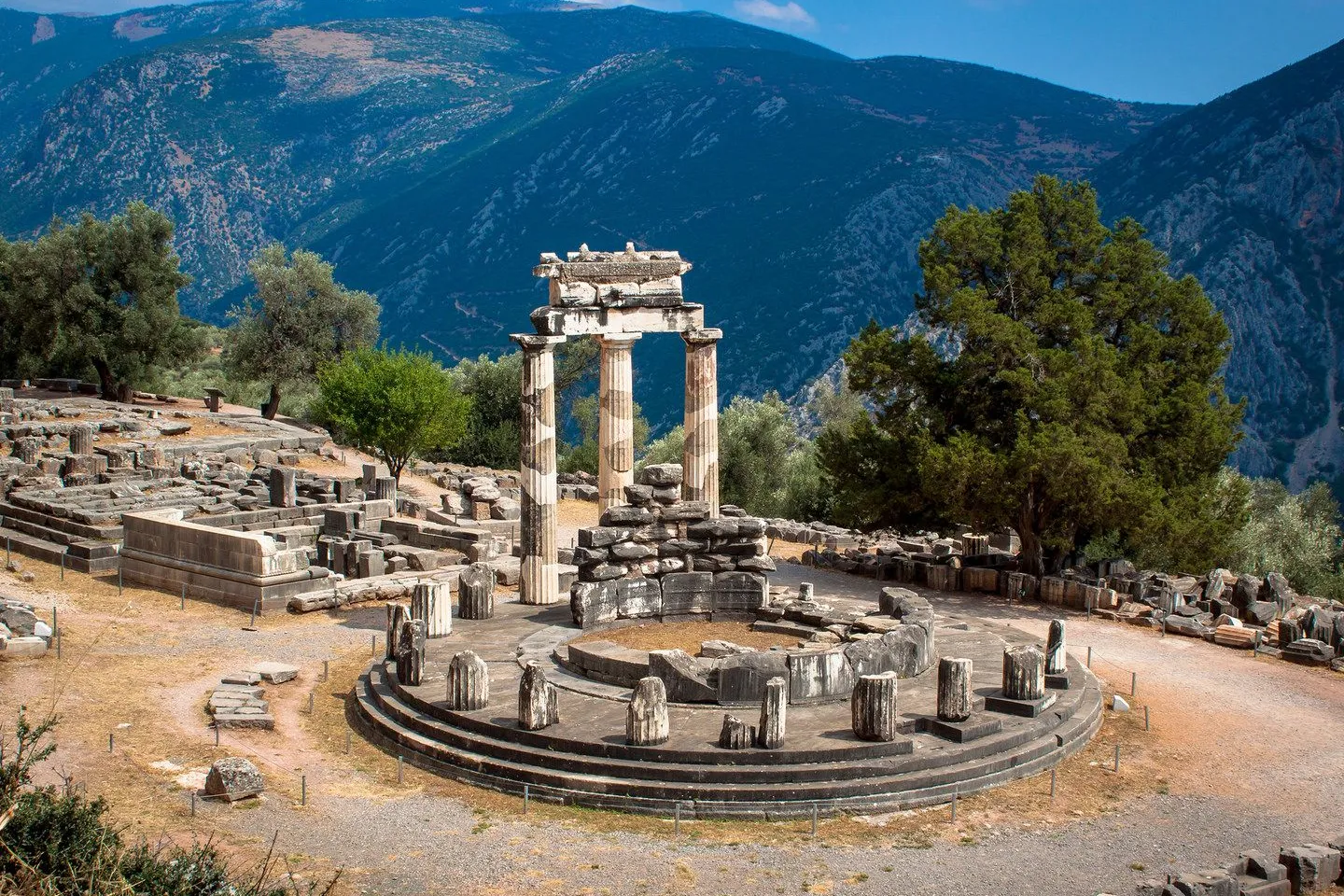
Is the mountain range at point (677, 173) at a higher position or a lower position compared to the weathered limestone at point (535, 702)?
higher

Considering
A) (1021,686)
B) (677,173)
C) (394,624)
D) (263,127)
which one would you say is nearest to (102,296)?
(394,624)

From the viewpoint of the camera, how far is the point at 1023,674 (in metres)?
18.8

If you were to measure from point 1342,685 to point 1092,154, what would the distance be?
101192 millimetres

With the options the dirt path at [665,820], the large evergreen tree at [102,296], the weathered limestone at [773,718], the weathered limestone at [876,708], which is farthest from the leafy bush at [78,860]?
the large evergreen tree at [102,296]

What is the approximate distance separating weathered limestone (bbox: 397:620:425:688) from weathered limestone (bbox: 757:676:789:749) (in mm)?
5462

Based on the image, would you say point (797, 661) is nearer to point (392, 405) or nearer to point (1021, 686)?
point (1021, 686)

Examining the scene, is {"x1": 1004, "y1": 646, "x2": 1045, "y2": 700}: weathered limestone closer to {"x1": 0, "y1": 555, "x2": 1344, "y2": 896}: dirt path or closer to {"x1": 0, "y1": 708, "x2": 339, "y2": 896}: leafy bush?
{"x1": 0, "y1": 555, "x2": 1344, "y2": 896}: dirt path

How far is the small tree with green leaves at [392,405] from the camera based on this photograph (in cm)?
4306

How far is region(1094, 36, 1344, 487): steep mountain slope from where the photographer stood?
246ft

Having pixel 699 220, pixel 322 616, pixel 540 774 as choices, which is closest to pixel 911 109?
pixel 699 220

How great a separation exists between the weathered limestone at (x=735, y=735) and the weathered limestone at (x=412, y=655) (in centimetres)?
507

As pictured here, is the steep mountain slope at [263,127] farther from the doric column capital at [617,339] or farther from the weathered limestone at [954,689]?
the weathered limestone at [954,689]

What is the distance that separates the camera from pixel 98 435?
45312mm

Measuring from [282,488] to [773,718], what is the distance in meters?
20.7
